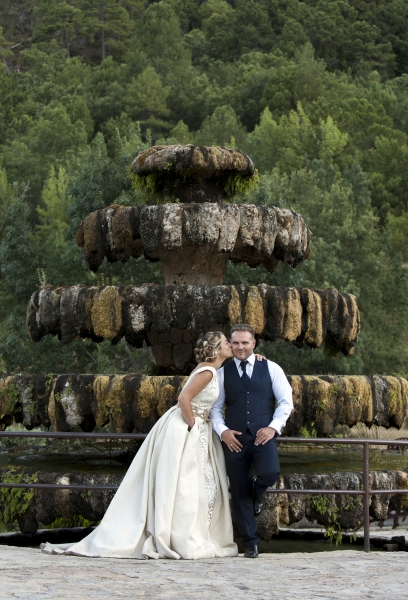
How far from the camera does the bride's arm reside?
7.94m

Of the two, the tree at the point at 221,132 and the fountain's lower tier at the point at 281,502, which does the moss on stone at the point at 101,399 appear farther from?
the tree at the point at 221,132

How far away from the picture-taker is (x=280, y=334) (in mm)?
11133

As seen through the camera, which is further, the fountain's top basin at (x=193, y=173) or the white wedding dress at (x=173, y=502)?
the fountain's top basin at (x=193, y=173)

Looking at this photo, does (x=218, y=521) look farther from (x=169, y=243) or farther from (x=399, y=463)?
(x=399, y=463)

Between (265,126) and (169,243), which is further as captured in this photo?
(265,126)

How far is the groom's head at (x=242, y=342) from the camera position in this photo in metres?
7.90

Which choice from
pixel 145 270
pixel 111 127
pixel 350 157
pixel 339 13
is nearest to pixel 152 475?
pixel 145 270

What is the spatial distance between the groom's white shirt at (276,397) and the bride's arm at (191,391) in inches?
8.1

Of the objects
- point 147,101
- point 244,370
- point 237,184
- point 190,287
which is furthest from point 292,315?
point 147,101

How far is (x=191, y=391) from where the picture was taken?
8.01 m

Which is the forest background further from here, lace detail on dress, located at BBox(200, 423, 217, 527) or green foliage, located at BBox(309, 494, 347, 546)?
lace detail on dress, located at BBox(200, 423, 217, 527)

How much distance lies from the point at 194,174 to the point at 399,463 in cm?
429

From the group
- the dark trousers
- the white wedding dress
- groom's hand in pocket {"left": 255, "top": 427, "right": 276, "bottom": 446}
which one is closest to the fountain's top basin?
the white wedding dress

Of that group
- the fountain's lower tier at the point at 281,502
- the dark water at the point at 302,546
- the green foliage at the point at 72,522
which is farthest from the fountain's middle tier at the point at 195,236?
the dark water at the point at 302,546
